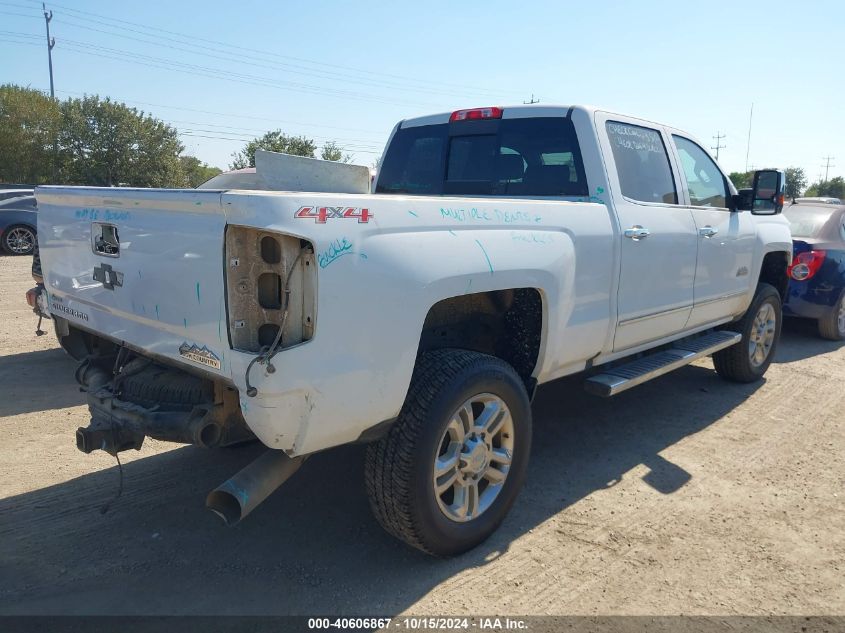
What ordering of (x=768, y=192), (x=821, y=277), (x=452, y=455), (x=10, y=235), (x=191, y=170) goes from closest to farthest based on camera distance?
(x=452, y=455) < (x=768, y=192) < (x=821, y=277) < (x=10, y=235) < (x=191, y=170)

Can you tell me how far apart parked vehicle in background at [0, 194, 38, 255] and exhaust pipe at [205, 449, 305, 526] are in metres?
14.7

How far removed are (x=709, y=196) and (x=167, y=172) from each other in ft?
123

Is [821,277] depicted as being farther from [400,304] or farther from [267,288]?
[267,288]

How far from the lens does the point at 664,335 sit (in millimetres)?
4414

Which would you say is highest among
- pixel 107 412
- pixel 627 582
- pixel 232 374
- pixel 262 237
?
pixel 262 237

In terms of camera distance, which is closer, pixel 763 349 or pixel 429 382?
pixel 429 382

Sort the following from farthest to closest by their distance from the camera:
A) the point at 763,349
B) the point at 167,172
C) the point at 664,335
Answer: the point at 167,172 < the point at 763,349 < the point at 664,335

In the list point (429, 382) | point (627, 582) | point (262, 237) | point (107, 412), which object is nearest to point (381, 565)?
point (429, 382)

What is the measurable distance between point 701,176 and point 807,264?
146 inches

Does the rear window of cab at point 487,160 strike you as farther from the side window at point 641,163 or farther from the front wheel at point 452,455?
the front wheel at point 452,455

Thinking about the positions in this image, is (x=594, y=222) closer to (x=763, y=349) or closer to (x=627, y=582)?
(x=627, y=582)

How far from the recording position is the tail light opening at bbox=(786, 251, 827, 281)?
7.65 m

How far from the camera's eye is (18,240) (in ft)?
48.7

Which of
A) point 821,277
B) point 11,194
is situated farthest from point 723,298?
point 11,194
